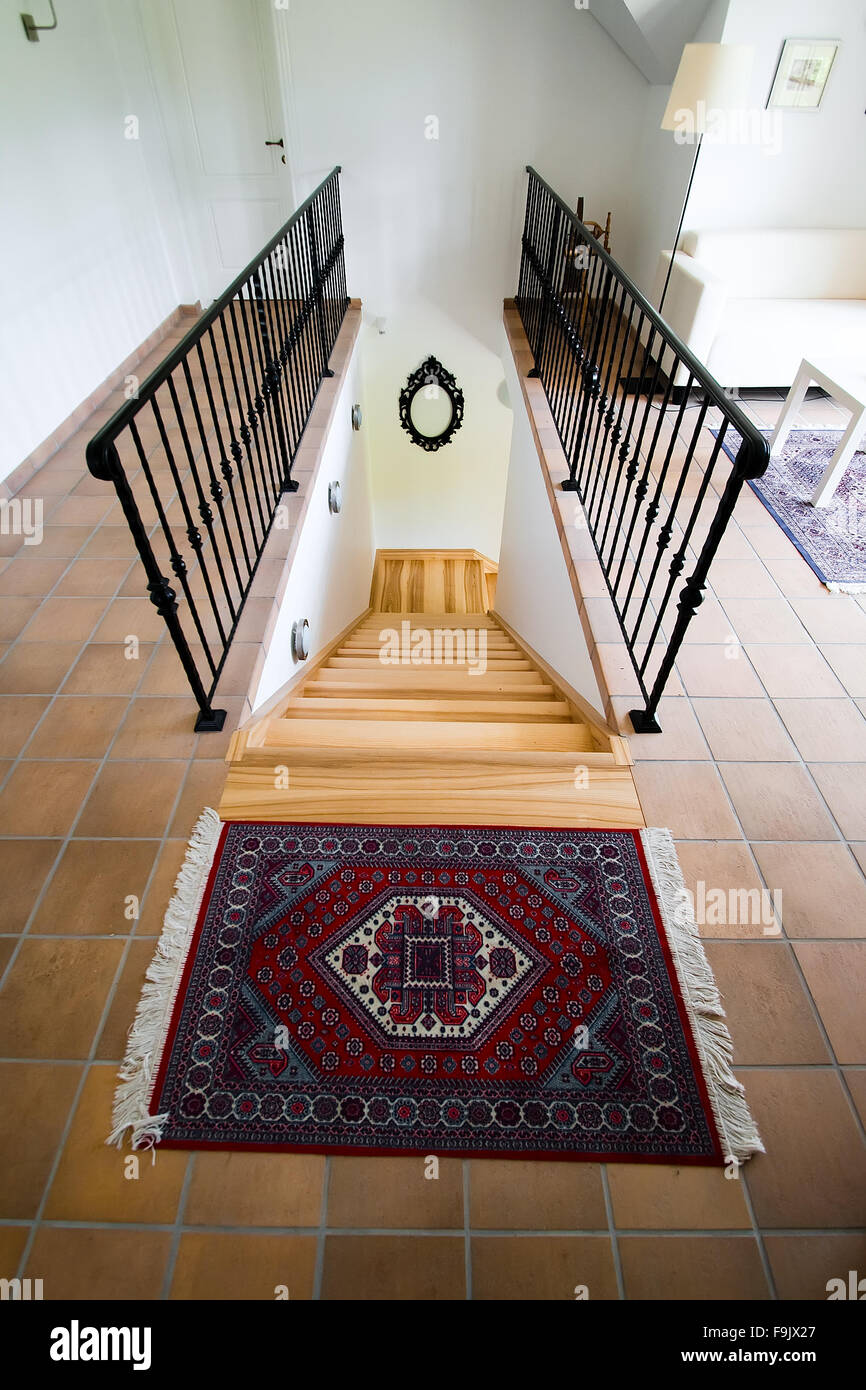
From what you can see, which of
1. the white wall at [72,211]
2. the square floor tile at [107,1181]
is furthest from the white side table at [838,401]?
the white wall at [72,211]

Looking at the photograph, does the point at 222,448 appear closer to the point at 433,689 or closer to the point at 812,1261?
the point at 433,689

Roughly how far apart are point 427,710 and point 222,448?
1.20 meters

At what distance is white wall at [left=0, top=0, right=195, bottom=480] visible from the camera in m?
3.16

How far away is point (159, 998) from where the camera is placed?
1.48 m

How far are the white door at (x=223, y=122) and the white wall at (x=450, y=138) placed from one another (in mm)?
255

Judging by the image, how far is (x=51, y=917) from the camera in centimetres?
164

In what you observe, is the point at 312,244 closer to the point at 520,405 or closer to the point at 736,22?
the point at 520,405

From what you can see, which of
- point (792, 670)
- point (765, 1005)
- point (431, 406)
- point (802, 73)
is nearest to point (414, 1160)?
point (765, 1005)

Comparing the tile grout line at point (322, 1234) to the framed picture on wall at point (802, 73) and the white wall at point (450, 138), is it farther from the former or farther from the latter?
the white wall at point (450, 138)

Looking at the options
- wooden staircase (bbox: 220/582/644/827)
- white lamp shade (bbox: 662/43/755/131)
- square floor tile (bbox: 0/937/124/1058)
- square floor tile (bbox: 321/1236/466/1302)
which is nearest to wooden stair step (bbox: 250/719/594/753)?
wooden staircase (bbox: 220/582/644/827)

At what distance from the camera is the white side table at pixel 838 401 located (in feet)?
9.52
